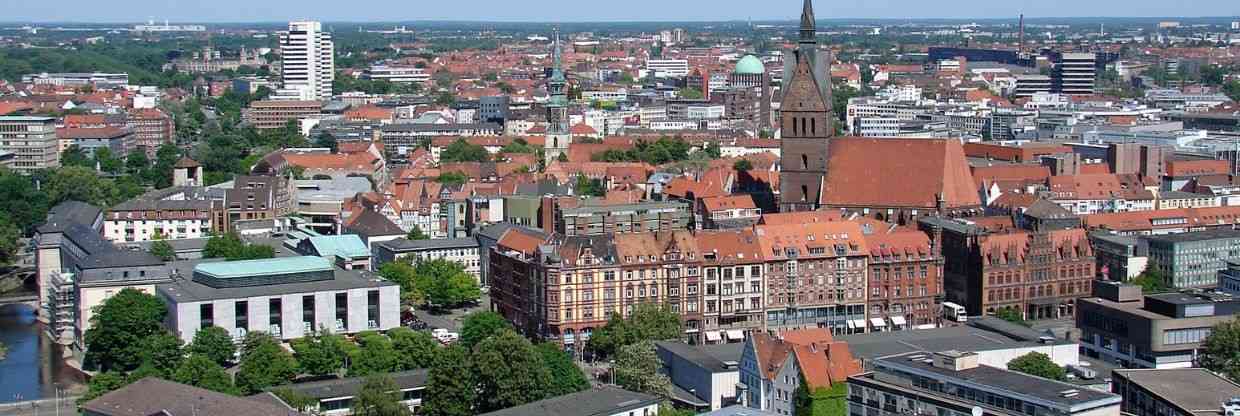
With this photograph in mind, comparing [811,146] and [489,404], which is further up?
[811,146]

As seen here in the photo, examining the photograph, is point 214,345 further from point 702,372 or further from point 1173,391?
point 1173,391

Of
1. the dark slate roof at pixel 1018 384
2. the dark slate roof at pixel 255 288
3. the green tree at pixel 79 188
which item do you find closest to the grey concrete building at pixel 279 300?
the dark slate roof at pixel 255 288

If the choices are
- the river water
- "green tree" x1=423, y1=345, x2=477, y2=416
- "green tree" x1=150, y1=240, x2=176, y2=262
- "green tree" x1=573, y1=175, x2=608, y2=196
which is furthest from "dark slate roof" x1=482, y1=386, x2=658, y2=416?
"green tree" x1=573, y1=175, x2=608, y2=196

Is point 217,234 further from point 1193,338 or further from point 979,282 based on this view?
point 1193,338

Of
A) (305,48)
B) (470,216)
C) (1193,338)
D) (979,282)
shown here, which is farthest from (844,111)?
(1193,338)

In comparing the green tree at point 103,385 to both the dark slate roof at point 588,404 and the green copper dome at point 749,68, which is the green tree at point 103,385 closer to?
the dark slate roof at point 588,404

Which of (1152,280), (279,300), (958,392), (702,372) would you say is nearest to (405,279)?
(279,300)

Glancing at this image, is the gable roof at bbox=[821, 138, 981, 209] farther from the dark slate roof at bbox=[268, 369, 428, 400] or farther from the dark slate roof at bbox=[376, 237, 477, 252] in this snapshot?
the dark slate roof at bbox=[268, 369, 428, 400]
